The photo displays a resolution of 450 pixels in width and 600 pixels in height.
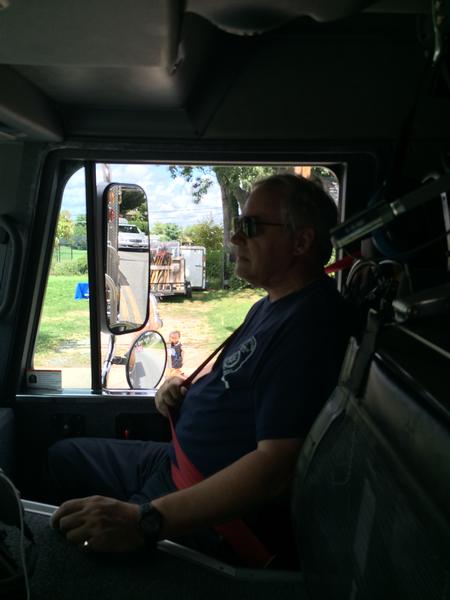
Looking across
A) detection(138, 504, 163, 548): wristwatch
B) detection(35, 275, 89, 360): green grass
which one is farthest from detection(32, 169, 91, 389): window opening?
detection(138, 504, 163, 548): wristwatch

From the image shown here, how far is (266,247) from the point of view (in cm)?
190

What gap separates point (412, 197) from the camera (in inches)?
33.2

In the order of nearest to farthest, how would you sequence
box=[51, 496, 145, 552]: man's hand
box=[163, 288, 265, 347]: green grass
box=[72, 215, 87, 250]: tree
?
box=[51, 496, 145, 552]: man's hand → box=[163, 288, 265, 347]: green grass → box=[72, 215, 87, 250]: tree

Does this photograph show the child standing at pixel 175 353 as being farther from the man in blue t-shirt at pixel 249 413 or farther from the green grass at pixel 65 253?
the green grass at pixel 65 253

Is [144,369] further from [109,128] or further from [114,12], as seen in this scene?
[114,12]

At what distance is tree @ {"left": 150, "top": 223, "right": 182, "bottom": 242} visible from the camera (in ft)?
7.91

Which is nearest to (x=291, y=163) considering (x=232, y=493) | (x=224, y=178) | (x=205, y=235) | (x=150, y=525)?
(x=224, y=178)

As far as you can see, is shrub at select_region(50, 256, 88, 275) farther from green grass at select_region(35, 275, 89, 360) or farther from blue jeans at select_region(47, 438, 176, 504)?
blue jeans at select_region(47, 438, 176, 504)

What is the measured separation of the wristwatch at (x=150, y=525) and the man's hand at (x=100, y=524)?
0.01 meters

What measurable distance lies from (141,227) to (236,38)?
2.78ft

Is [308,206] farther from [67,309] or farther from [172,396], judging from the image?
[67,309]

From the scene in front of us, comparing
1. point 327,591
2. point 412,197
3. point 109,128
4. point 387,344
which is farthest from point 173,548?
point 109,128

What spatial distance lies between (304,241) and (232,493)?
2.73 feet

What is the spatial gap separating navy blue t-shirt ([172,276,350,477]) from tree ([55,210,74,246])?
3.31 ft
